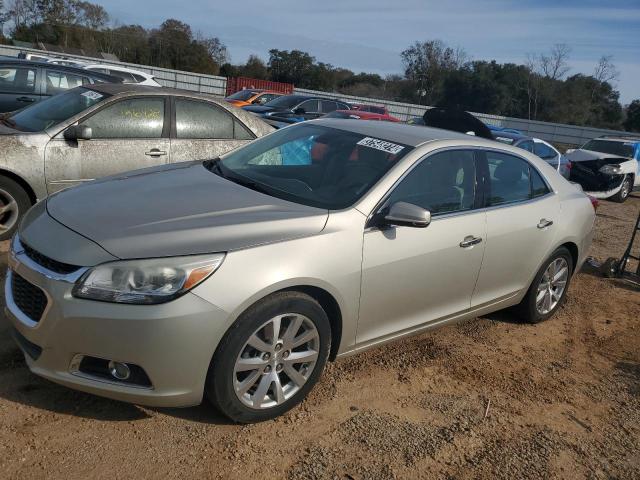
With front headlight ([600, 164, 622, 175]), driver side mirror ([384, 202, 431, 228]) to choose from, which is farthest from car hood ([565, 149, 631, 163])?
driver side mirror ([384, 202, 431, 228])

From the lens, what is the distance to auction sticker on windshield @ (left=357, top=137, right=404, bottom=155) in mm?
3795

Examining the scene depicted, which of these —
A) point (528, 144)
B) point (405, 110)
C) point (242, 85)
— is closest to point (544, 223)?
point (528, 144)

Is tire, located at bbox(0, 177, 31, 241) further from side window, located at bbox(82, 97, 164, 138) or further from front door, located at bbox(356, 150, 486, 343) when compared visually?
front door, located at bbox(356, 150, 486, 343)

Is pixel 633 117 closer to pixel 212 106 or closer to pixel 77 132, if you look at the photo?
pixel 212 106

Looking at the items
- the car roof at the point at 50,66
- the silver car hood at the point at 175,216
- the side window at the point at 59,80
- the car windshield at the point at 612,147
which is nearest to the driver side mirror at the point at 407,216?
the silver car hood at the point at 175,216

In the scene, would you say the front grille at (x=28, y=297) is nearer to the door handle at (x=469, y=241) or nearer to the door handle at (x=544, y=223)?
the door handle at (x=469, y=241)

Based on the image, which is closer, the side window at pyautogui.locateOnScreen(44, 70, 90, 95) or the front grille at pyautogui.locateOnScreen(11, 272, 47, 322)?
the front grille at pyautogui.locateOnScreen(11, 272, 47, 322)

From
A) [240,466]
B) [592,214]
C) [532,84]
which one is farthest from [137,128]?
[532,84]

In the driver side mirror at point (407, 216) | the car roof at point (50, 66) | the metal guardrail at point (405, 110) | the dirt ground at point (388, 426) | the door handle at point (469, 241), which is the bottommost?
the dirt ground at point (388, 426)

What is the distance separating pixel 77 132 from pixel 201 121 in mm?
1388

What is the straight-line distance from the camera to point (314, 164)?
3.95 metres

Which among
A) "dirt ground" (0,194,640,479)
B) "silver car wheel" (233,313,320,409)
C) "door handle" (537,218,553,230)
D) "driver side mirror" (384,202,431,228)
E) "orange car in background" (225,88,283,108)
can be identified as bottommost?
"dirt ground" (0,194,640,479)

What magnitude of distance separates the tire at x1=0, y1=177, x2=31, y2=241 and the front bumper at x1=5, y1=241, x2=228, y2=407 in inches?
113

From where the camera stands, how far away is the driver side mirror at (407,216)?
327 cm
